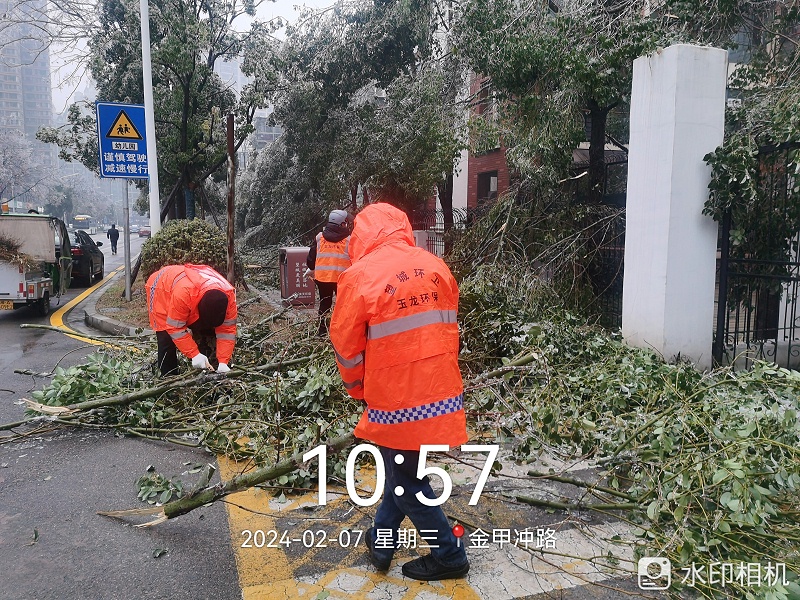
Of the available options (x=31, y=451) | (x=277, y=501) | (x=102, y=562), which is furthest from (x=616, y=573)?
(x=31, y=451)

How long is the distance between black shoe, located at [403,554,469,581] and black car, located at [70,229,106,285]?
15054mm

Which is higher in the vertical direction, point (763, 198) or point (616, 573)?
point (763, 198)

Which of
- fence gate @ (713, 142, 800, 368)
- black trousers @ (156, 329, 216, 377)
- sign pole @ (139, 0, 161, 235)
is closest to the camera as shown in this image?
black trousers @ (156, 329, 216, 377)

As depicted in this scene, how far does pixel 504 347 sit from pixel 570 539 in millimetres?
2511

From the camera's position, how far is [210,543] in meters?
3.33

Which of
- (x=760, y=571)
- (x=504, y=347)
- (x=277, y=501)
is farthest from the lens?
(x=504, y=347)

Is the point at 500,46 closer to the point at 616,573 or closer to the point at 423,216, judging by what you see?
the point at 616,573

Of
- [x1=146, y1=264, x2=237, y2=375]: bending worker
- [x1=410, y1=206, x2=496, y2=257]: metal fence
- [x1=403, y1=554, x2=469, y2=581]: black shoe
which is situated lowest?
[x1=403, y1=554, x2=469, y2=581]: black shoe

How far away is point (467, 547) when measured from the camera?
3.26 m

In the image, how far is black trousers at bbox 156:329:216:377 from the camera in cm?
525

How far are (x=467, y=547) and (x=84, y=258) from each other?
53.0 feet

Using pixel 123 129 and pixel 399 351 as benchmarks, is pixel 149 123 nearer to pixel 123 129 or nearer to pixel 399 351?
pixel 123 129
